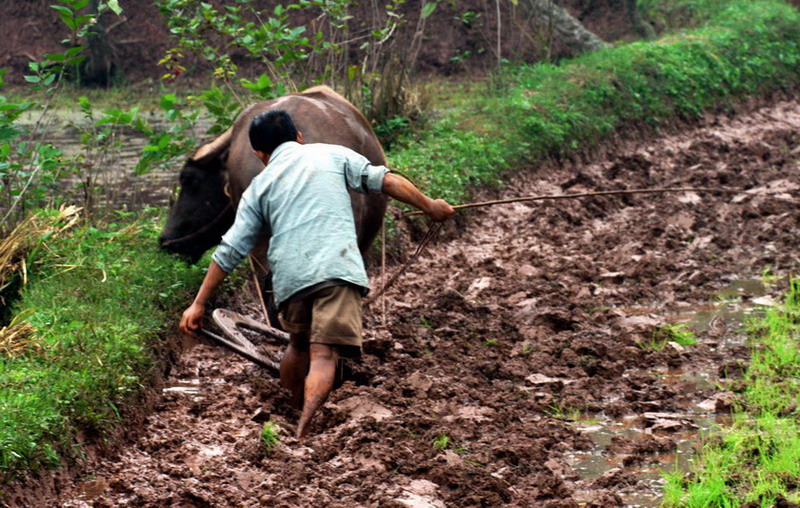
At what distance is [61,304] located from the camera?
587 centimetres

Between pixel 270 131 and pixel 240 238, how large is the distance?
1.76ft

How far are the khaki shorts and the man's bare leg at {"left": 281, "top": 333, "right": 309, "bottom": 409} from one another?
0.88 feet

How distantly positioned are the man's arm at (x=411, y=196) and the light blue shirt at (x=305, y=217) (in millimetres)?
45

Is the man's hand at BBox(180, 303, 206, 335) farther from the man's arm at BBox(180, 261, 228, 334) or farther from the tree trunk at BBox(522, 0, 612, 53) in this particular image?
the tree trunk at BBox(522, 0, 612, 53)

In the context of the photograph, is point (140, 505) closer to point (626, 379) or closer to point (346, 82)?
point (626, 379)

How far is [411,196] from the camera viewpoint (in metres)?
4.81

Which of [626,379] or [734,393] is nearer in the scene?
[734,393]

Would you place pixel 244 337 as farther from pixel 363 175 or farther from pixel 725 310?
pixel 725 310

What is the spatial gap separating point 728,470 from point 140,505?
231 cm

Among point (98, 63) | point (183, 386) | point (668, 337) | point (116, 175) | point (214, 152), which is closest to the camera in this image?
point (183, 386)

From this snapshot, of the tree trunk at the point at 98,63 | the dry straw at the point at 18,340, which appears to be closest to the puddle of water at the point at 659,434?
the dry straw at the point at 18,340

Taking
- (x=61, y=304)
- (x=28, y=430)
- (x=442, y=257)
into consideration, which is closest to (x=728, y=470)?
(x=28, y=430)

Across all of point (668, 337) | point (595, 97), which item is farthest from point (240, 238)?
point (595, 97)

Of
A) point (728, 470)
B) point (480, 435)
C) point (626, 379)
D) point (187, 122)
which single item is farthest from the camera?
point (187, 122)
